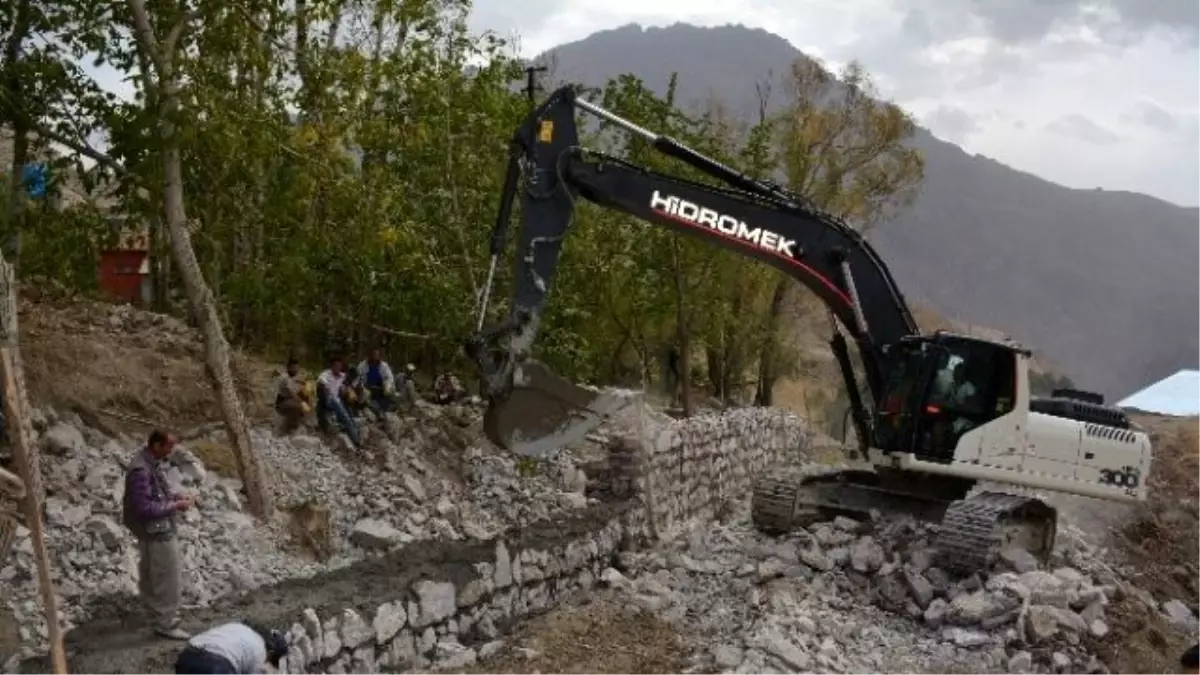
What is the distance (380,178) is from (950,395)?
20.1 ft

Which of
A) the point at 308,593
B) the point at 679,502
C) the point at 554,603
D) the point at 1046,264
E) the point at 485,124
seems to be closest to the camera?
the point at 308,593

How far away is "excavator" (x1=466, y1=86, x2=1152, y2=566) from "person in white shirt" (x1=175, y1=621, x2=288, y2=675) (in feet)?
13.0

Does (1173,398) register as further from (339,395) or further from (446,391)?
(339,395)

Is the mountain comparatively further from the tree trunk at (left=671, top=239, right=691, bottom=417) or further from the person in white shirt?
the person in white shirt

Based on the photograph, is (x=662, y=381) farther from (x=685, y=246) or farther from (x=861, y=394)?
(x=861, y=394)

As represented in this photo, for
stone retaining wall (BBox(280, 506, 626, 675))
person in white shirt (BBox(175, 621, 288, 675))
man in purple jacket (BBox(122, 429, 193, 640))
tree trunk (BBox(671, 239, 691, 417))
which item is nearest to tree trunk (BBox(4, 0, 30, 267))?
man in purple jacket (BBox(122, 429, 193, 640))

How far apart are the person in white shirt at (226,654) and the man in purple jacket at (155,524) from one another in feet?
7.64

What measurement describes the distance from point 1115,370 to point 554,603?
3626 inches

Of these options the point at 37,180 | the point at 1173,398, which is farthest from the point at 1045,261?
the point at 37,180

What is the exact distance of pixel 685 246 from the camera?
2238 centimetres

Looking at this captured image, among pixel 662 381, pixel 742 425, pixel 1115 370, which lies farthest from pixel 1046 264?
pixel 742 425

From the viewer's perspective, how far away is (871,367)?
11.4m

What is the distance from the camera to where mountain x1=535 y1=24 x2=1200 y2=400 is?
96.9 metres

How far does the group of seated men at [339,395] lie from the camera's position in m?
13.2
